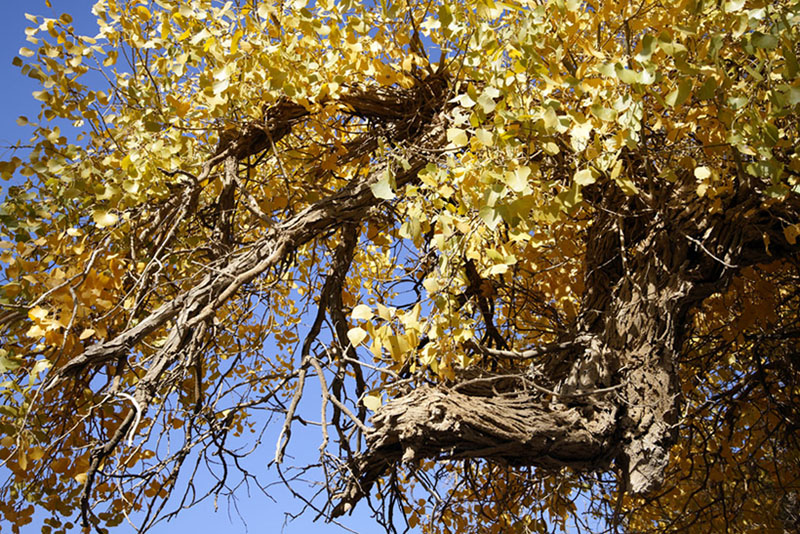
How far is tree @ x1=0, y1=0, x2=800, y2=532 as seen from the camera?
2.00 meters

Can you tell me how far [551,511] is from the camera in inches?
131

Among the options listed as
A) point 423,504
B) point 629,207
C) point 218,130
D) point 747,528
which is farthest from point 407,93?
point 747,528

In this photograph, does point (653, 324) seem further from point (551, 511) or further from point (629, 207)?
point (551, 511)

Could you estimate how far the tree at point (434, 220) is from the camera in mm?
2000

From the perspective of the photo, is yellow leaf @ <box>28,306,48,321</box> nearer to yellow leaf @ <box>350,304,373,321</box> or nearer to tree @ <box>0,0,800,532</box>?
tree @ <box>0,0,800,532</box>

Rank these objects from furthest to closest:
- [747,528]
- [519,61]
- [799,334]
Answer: [747,528] < [799,334] < [519,61]

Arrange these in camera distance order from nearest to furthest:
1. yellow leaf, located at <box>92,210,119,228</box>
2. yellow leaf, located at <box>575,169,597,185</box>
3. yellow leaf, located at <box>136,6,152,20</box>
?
yellow leaf, located at <box>575,169,597,185</box>, yellow leaf, located at <box>92,210,119,228</box>, yellow leaf, located at <box>136,6,152,20</box>

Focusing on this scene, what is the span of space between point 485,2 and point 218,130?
1406 mm

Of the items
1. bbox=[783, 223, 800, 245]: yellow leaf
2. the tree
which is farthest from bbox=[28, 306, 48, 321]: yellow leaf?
bbox=[783, 223, 800, 245]: yellow leaf

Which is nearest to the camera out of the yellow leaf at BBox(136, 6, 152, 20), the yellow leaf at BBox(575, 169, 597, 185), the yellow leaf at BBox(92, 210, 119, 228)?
the yellow leaf at BBox(575, 169, 597, 185)

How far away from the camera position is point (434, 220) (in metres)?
2.36

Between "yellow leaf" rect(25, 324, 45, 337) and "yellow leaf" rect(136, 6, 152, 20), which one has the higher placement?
"yellow leaf" rect(136, 6, 152, 20)

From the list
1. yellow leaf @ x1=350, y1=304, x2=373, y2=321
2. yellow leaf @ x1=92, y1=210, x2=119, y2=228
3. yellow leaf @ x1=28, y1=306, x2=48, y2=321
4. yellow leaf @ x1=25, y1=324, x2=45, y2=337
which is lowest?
yellow leaf @ x1=350, y1=304, x2=373, y2=321

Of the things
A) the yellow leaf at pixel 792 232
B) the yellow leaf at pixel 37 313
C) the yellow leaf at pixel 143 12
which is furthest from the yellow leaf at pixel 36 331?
the yellow leaf at pixel 792 232
